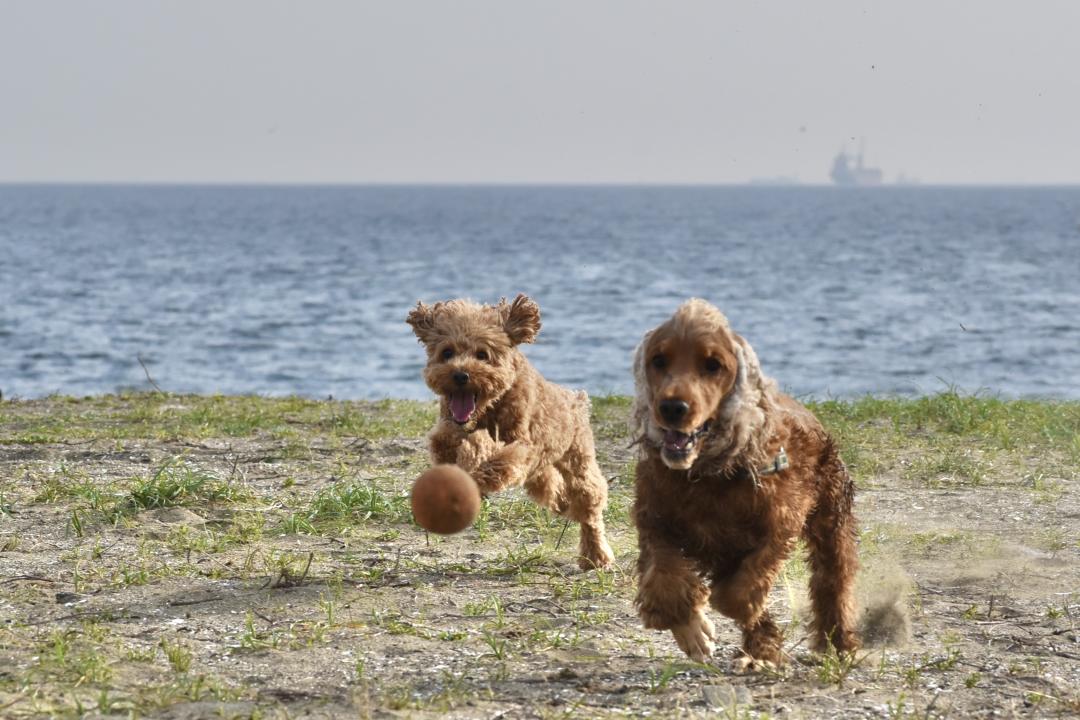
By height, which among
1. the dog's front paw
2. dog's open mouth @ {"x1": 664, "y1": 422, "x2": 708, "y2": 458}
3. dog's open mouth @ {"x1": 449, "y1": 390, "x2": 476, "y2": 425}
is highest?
dog's open mouth @ {"x1": 664, "y1": 422, "x2": 708, "y2": 458}

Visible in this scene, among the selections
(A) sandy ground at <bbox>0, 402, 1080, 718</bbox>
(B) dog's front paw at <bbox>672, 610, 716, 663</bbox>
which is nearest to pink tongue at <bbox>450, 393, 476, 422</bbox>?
(A) sandy ground at <bbox>0, 402, 1080, 718</bbox>

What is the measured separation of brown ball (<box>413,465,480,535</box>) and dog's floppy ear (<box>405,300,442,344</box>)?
151cm

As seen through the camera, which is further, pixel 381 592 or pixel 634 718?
pixel 381 592

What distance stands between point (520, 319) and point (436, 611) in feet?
6.12

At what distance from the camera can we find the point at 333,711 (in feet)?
15.0

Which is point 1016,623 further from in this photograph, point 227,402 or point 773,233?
point 773,233

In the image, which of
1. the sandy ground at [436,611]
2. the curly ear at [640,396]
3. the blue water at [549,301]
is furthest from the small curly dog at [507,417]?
the blue water at [549,301]

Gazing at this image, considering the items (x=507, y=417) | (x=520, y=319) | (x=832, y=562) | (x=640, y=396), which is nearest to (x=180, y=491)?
(x=507, y=417)

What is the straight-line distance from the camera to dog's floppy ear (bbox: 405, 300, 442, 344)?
23.3 feet

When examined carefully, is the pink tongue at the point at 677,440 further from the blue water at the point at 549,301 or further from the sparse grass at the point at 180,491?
the blue water at the point at 549,301

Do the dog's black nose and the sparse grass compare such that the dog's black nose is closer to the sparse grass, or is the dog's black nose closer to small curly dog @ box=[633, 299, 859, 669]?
small curly dog @ box=[633, 299, 859, 669]

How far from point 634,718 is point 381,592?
1957mm

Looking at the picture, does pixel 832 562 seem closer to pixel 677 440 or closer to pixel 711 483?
pixel 711 483

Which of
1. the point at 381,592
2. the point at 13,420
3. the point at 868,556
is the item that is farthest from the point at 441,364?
the point at 13,420
